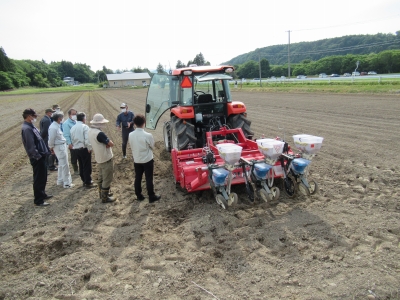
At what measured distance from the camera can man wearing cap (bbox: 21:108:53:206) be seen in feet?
16.6

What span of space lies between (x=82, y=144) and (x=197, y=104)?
2.36m

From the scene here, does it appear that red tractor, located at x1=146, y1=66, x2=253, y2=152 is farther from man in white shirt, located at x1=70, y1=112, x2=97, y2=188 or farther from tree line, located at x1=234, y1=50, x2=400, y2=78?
tree line, located at x1=234, y1=50, x2=400, y2=78

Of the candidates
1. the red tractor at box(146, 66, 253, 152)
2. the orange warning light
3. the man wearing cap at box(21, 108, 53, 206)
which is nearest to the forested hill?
the red tractor at box(146, 66, 253, 152)

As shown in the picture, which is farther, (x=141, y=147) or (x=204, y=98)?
(x=204, y=98)

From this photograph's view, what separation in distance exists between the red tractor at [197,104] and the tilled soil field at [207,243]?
42.0 inches

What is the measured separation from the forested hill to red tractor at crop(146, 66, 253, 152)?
52.0m

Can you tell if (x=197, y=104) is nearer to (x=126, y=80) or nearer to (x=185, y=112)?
(x=185, y=112)

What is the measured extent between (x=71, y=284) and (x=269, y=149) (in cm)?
296

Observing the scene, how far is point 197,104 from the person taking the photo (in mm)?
6332

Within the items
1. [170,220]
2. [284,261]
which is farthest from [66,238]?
[284,261]

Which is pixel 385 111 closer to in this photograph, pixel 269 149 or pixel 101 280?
A: pixel 269 149

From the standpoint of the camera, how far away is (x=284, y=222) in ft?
13.4

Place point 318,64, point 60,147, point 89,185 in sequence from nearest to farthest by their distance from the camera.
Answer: point 60,147
point 89,185
point 318,64

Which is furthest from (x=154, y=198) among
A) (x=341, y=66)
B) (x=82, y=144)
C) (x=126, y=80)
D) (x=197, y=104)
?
(x=126, y=80)
